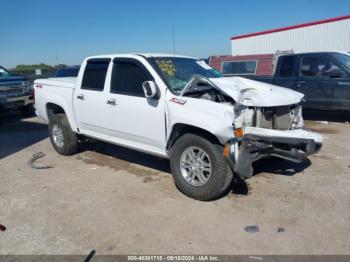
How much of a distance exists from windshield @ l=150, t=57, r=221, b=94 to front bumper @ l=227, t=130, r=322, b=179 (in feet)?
3.89

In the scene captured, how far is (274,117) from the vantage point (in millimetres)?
4426

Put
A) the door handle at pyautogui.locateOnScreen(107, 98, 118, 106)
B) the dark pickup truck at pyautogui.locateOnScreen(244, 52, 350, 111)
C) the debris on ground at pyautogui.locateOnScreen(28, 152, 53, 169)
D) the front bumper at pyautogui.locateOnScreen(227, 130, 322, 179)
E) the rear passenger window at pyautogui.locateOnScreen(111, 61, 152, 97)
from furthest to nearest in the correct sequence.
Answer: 1. the dark pickup truck at pyautogui.locateOnScreen(244, 52, 350, 111)
2. the debris on ground at pyautogui.locateOnScreen(28, 152, 53, 169)
3. the door handle at pyautogui.locateOnScreen(107, 98, 118, 106)
4. the rear passenger window at pyautogui.locateOnScreen(111, 61, 152, 97)
5. the front bumper at pyautogui.locateOnScreen(227, 130, 322, 179)

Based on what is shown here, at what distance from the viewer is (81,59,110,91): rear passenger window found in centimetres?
549

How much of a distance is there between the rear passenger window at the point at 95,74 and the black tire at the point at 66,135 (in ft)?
3.15

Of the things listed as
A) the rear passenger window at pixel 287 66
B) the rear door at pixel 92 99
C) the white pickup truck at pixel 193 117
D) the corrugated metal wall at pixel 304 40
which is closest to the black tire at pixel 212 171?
the white pickup truck at pixel 193 117

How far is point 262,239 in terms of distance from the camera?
134 inches

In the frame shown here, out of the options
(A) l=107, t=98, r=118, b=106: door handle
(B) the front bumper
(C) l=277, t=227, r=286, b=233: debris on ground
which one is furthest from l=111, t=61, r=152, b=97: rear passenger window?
(C) l=277, t=227, r=286, b=233: debris on ground

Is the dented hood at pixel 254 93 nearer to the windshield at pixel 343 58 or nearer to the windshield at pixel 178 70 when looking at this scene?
the windshield at pixel 178 70

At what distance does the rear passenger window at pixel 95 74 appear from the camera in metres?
5.49

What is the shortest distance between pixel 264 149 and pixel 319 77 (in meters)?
5.09

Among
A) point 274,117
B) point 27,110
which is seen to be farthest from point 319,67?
point 27,110

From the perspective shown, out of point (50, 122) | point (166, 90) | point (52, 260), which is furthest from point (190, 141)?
point (50, 122)

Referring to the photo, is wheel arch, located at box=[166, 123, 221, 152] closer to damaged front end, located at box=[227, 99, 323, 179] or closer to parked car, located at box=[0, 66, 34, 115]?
damaged front end, located at box=[227, 99, 323, 179]

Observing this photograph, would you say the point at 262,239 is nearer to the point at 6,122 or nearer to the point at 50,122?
the point at 50,122
